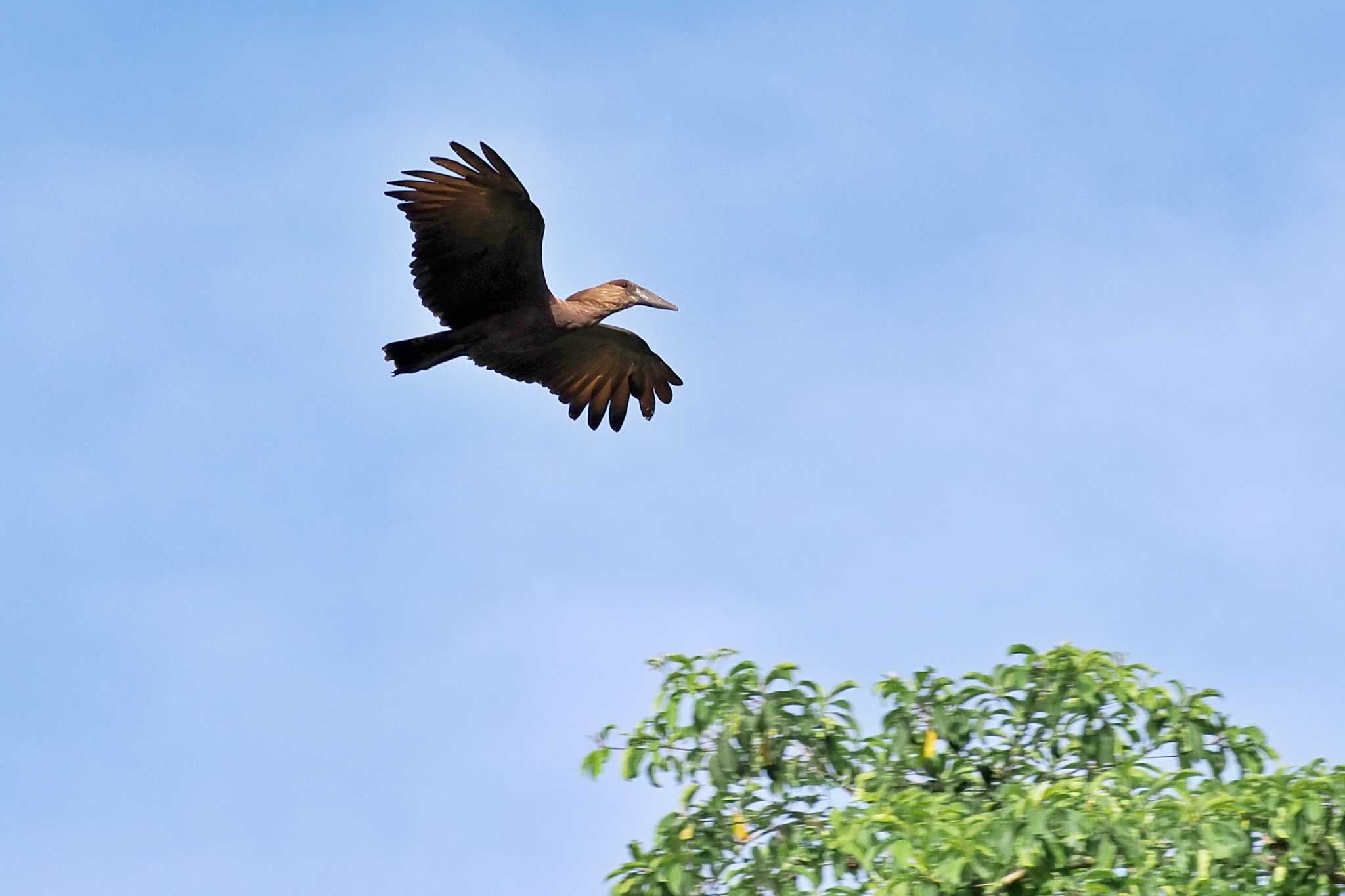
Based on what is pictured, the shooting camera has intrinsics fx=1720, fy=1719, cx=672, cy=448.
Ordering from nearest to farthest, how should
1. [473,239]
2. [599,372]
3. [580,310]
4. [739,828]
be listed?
[739,828]
[473,239]
[580,310]
[599,372]

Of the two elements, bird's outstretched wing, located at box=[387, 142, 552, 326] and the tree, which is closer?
the tree

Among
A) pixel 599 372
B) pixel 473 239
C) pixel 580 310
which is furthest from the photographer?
pixel 599 372

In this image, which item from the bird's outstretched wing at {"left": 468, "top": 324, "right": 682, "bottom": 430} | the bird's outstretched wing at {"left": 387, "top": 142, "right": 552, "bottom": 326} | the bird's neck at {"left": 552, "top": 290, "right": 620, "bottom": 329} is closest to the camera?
the bird's outstretched wing at {"left": 387, "top": 142, "right": 552, "bottom": 326}

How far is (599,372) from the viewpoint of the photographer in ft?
41.7

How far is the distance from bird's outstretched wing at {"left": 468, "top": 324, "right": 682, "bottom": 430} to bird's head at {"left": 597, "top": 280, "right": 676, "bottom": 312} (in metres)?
0.26

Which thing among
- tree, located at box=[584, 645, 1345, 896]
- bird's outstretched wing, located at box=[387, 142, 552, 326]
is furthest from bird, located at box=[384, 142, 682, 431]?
tree, located at box=[584, 645, 1345, 896]

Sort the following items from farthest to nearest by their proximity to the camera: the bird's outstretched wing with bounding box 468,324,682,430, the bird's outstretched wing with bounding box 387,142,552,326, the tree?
1. the bird's outstretched wing with bounding box 468,324,682,430
2. the bird's outstretched wing with bounding box 387,142,552,326
3. the tree

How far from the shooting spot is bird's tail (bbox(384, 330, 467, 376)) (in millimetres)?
10852

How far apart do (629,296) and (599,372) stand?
27.9 inches

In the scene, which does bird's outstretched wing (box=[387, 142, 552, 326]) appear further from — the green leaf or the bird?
the green leaf

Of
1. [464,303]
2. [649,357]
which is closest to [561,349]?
[649,357]

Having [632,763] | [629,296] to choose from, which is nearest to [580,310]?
[629,296]

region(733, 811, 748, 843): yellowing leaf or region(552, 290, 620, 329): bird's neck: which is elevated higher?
region(552, 290, 620, 329): bird's neck

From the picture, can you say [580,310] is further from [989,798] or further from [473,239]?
[989,798]
